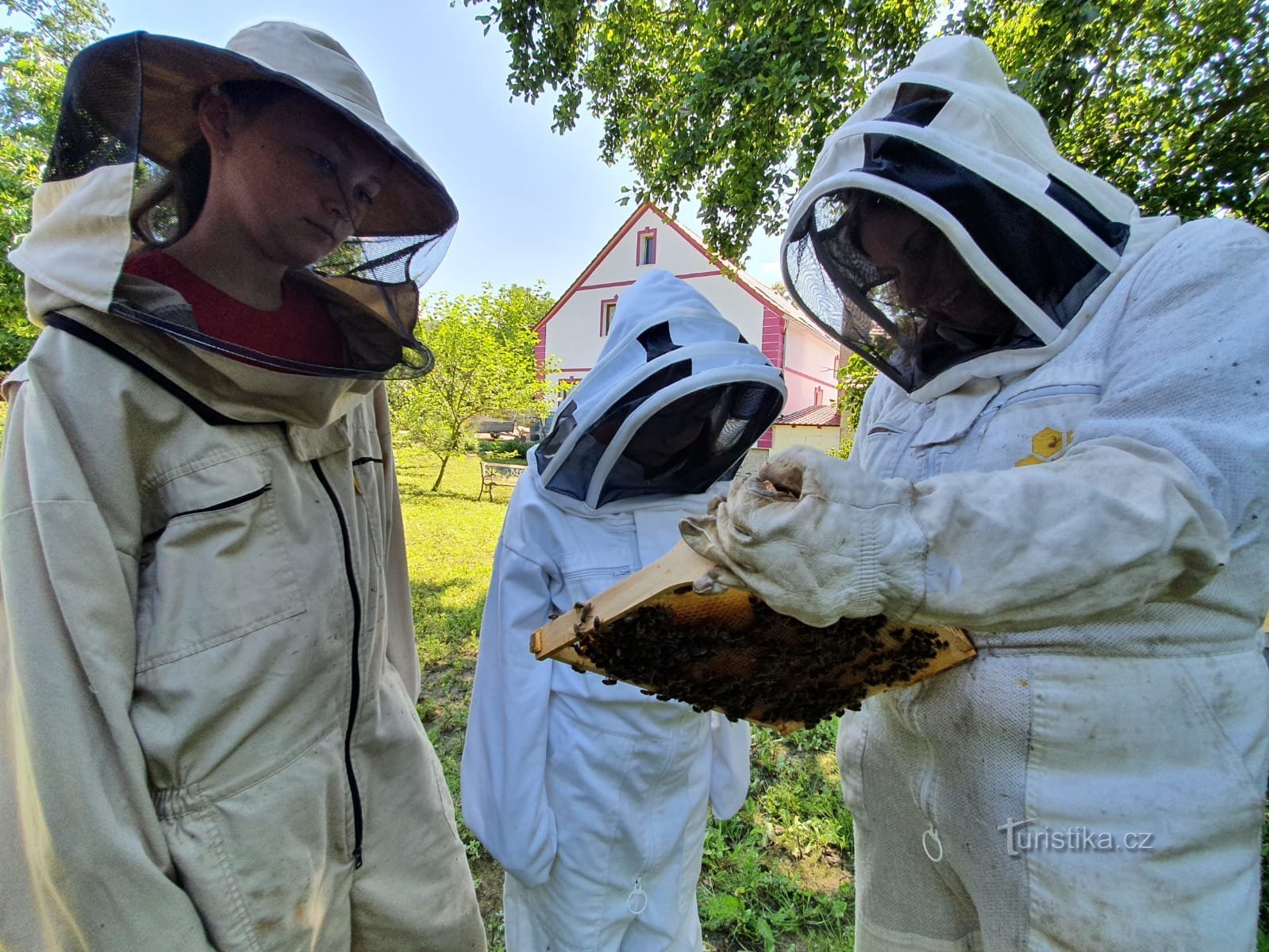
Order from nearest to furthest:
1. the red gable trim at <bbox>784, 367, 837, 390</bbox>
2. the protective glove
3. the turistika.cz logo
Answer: the protective glove < the turistika.cz logo < the red gable trim at <bbox>784, 367, 837, 390</bbox>

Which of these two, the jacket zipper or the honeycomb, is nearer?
the honeycomb

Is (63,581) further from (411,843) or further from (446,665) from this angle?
Answer: (446,665)

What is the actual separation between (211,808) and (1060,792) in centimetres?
162

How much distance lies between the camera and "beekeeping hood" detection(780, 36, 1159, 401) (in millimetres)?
1105

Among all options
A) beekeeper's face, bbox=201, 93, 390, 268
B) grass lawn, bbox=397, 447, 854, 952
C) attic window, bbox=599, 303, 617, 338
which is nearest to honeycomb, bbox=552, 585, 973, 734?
beekeeper's face, bbox=201, 93, 390, 268

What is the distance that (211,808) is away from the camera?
1180mm

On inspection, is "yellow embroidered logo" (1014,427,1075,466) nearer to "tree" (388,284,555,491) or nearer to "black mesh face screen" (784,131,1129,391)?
"black mesh face screen" (784,131,1129,391)

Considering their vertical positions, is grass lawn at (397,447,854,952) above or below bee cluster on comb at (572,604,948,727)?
below

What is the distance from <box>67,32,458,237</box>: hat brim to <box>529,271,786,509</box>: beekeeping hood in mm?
672

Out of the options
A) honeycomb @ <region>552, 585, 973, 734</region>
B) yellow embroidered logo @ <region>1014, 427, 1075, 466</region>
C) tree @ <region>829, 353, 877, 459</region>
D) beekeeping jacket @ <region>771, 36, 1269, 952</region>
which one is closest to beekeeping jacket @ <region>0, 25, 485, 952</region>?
honeycomb @ <region>552, 585, 973, 734</region>

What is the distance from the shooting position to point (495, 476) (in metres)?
16.1

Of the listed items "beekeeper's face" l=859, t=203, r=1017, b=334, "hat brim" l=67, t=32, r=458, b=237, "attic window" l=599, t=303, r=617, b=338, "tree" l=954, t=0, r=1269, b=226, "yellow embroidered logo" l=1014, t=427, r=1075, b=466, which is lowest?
"yellow embroidered logo" l=1014, t=427, r=1075, b=466

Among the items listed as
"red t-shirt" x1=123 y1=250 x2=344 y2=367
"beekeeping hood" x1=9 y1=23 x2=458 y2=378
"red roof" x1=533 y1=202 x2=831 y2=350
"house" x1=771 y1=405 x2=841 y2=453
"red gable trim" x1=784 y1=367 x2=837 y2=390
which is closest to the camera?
"beekeeping hood" x1=9 y1=23 x2=458 y2=378

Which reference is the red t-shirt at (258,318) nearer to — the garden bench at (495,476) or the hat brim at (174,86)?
the hat brim at (174,86)
